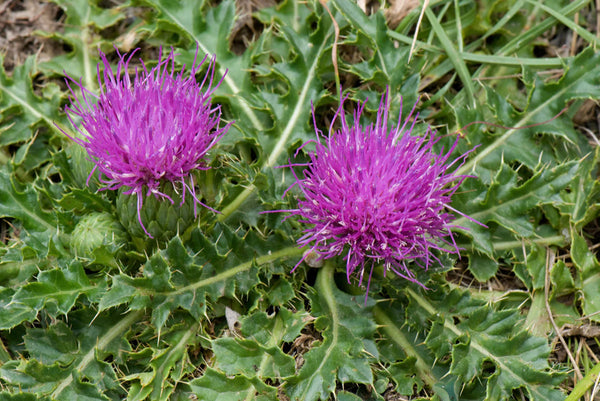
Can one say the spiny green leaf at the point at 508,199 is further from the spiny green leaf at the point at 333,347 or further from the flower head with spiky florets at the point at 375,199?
the spiny green leaf at the point at 333,347

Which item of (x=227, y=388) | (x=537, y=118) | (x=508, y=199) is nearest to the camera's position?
(x=227, y=388)

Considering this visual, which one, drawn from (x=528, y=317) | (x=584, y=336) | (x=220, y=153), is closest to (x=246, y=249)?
(x=220, y=153)

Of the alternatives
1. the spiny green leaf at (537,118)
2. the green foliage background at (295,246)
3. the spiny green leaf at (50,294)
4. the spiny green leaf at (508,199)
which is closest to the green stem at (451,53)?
the green foliage background at (295,246)

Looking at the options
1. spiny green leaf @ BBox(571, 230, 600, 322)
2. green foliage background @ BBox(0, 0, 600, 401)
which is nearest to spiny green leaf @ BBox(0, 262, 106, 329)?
green foliage background @ BBox(0, 0, 600, 401)

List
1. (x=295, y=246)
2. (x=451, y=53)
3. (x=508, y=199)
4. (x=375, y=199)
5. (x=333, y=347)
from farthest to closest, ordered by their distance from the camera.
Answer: (x=451, y=53), (x=508, y=199), (x=295, y=246), (x=333, y=347), (x=375, y=199)

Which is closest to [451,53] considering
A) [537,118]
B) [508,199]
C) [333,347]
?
[537,118]

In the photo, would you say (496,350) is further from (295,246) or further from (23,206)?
(23,206)

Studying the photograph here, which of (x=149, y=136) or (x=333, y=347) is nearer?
(x=149, y=136)

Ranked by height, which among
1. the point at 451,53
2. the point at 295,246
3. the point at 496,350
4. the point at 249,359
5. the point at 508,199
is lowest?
the point at 496,350

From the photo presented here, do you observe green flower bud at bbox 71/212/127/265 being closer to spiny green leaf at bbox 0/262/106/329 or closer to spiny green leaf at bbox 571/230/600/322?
spiny green leaf at bbox 0/262/106/329

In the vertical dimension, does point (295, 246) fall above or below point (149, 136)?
below
